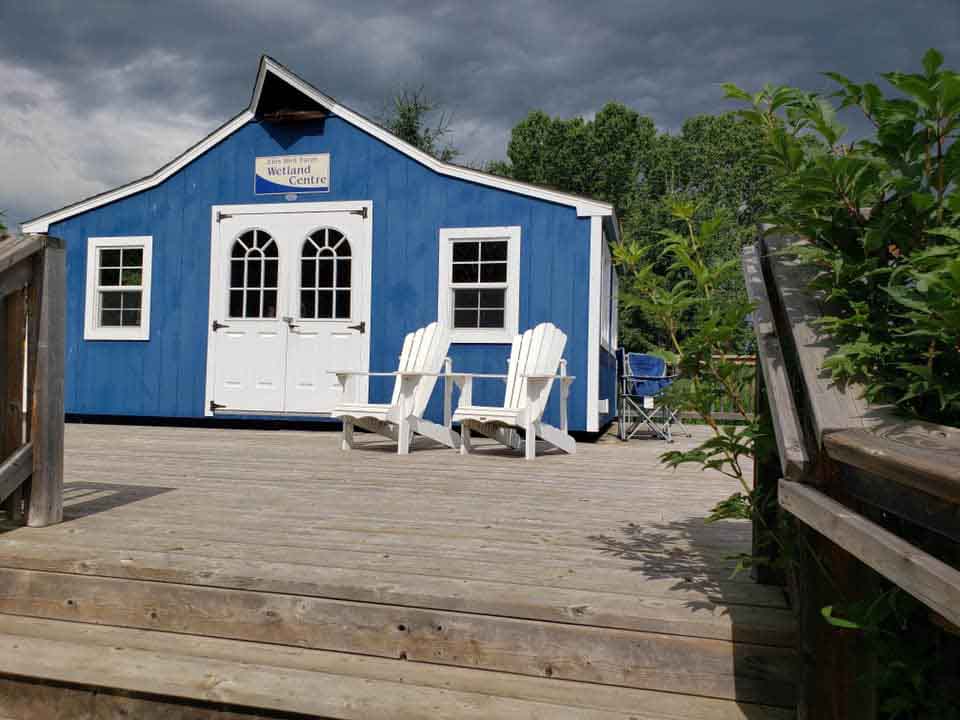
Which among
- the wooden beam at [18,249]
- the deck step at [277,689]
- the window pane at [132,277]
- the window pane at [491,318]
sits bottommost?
the deck step at [277,689]

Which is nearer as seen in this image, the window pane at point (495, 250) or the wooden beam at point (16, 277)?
the wooden beam at point (16, 277)

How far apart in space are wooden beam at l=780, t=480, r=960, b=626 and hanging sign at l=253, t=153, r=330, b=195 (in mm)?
7149

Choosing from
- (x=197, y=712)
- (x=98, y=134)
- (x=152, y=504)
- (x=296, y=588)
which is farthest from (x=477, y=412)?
(x=98, y=134)

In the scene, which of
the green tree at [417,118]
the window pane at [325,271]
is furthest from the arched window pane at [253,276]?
the green tree at [417,118]

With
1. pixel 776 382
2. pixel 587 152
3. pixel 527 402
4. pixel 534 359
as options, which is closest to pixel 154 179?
pixel 534 359

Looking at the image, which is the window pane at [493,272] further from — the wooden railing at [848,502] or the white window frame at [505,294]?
the wooden railing at [848,502]

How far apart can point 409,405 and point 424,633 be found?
3805 millimetres

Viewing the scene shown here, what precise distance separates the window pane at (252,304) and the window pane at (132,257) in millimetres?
1423

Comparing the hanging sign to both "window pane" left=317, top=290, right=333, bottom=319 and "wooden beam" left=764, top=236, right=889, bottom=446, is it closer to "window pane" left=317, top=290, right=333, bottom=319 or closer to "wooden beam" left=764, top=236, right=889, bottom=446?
"window pane" left=317, top=290, right=333, bottom=319

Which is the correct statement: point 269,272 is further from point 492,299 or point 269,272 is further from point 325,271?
point 492,299

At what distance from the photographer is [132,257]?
823 cm

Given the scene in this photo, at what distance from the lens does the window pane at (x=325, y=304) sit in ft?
25.0

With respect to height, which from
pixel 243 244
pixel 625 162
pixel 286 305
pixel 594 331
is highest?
pixel 625 162

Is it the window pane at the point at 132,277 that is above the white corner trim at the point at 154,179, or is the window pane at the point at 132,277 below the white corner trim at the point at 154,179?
below
